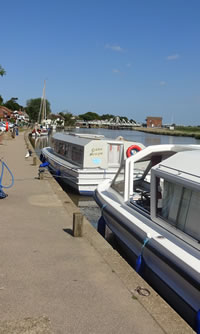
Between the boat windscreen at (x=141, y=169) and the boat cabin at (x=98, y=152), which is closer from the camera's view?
the boat windscreen at (x=141, y=169)

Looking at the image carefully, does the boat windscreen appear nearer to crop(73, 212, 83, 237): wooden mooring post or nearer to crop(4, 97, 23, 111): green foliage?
crop(73, 212, 83, 237): wooden mooring post

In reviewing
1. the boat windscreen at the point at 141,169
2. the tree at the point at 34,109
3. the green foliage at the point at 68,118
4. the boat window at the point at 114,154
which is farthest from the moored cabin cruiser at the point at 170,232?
the green foliage at the point at 68,118

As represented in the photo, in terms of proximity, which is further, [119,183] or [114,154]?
[114,154]

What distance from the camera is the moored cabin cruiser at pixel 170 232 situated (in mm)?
4727

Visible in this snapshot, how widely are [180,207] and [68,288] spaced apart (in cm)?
212

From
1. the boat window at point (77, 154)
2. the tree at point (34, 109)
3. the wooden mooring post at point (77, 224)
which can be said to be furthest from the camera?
the tree at point (34, 109)

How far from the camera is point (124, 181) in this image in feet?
25.1

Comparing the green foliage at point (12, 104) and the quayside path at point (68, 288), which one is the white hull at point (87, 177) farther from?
the green foliage at point (12, 104)

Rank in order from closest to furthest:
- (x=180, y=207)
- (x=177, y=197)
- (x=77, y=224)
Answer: (x=180, y=207)
(x=177, y=197)
(x=77, y=224)

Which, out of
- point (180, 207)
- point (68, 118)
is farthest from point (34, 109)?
point (180, 207)

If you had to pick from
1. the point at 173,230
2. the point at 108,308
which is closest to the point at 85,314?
the point at 108,308

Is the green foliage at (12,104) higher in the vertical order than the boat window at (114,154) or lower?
higher

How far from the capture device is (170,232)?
5602 mm

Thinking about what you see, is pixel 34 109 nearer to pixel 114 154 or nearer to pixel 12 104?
pixel 12 104
